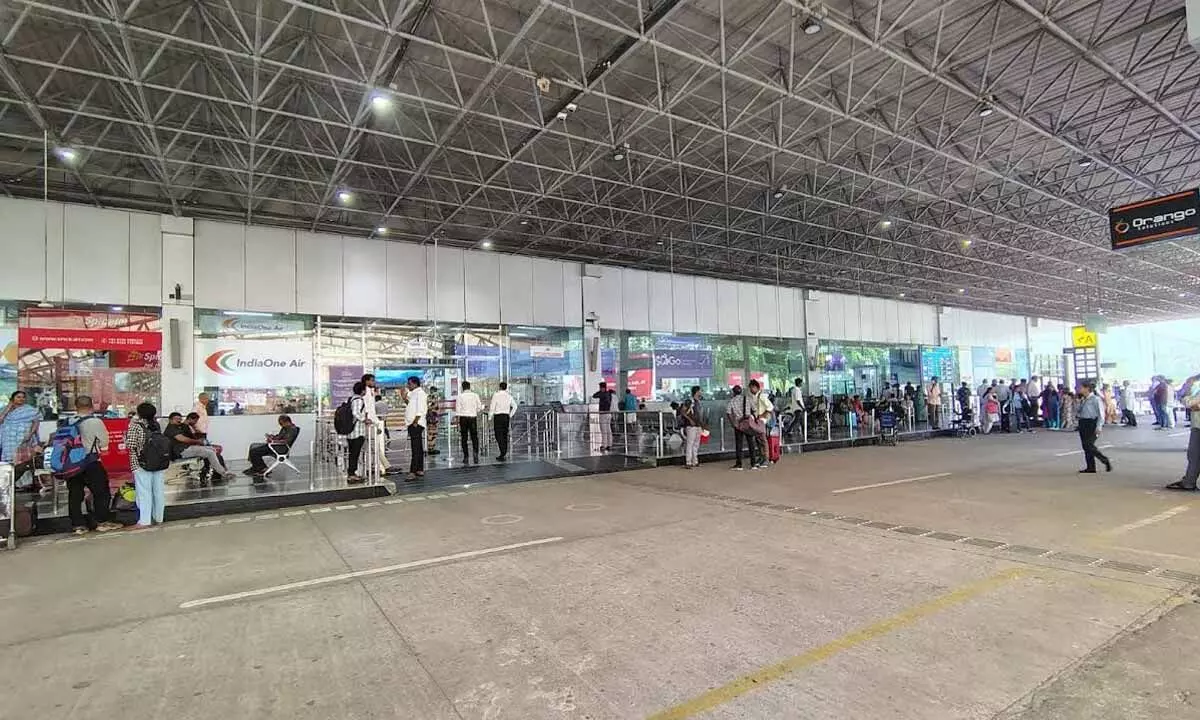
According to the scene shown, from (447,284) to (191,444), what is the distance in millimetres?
9749

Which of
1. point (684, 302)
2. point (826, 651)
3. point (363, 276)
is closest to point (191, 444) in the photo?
point (363, 276)

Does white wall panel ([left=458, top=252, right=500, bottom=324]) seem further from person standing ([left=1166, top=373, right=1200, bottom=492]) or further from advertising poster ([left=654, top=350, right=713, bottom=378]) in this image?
person standing ([left=1166, top=373, right=1200, bottom=492])

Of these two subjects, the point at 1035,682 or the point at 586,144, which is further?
the point at 586,144

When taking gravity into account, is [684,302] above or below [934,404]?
above

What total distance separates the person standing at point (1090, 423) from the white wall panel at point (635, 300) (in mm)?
14480

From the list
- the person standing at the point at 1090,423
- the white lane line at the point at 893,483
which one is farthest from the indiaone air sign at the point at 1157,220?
the white lane line at the point at 893,483

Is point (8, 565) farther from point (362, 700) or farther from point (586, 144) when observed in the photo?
point (586, 144)

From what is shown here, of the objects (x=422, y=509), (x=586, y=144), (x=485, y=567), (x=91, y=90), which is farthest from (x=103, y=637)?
(x=586, y=144)

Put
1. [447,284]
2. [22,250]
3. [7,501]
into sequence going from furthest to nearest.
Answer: [447,284], [22,250], [7,501]

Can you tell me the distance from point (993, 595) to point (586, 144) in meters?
12.1

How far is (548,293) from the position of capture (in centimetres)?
2148

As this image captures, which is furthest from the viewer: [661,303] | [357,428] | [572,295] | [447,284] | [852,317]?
[852,317]

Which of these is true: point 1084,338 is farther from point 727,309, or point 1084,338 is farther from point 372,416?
point 372,416

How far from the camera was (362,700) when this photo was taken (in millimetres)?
3225
